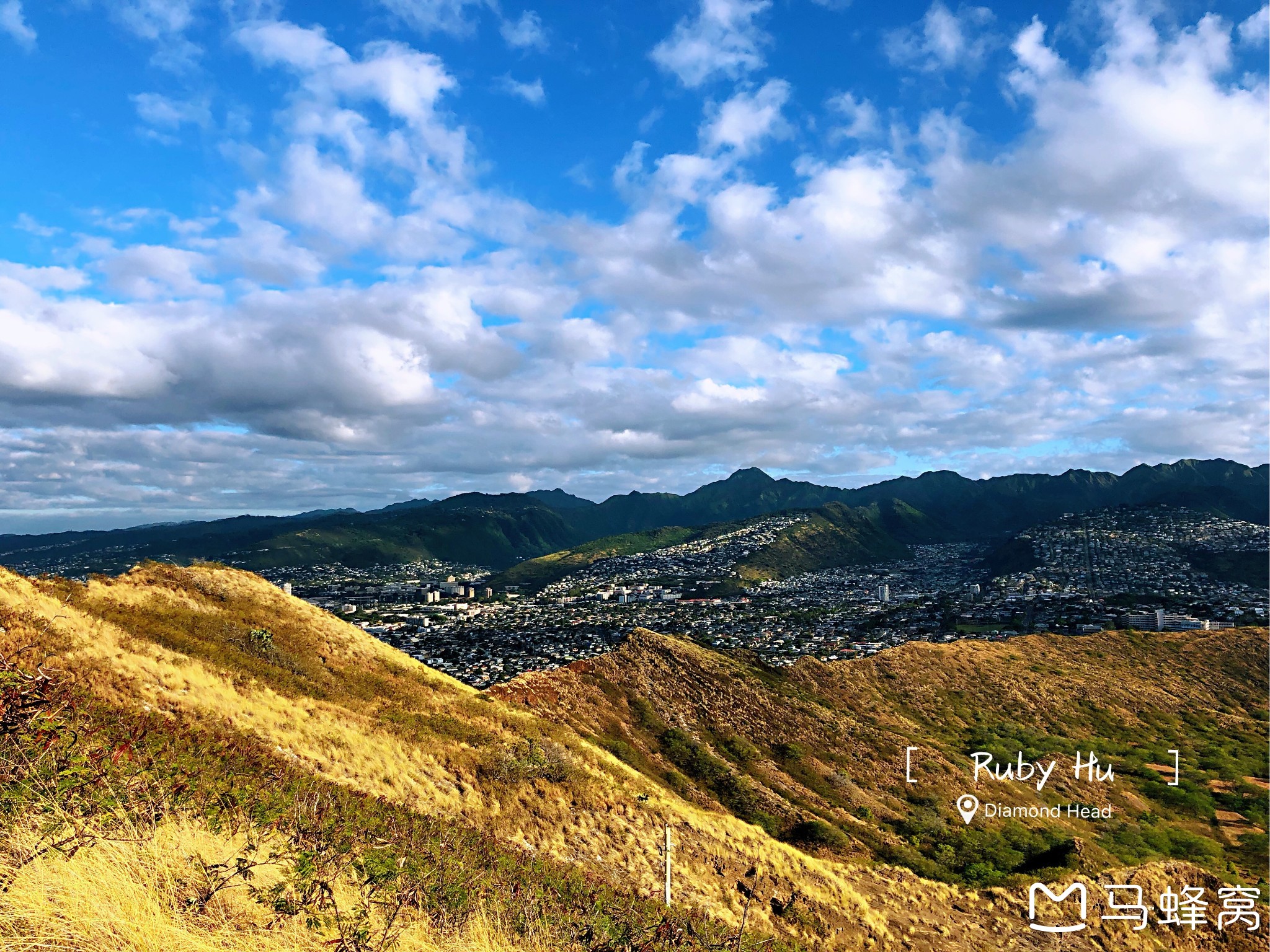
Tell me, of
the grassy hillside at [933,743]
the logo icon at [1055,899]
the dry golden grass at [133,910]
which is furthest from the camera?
the grassy hillside at [933,743]

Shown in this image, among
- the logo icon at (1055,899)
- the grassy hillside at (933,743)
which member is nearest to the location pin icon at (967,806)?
the grassy hillside at (933,743)

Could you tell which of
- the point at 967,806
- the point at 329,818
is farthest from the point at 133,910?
the point at 967,806

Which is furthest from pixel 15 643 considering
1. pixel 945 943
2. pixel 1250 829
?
pixel 1250 829

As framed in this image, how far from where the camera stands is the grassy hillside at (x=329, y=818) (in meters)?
7.04

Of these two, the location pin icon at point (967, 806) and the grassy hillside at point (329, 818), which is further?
the location pin icon at point (967, 806)

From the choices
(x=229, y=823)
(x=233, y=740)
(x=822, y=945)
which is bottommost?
(x=822, y=945)

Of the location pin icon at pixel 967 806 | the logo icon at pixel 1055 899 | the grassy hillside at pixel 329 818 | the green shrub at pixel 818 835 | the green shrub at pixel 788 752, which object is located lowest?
the location pin icon at pixel 967 806

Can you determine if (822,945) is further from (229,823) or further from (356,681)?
(356,681)

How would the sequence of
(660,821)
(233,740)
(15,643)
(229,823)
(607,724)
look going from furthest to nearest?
(607,724), (660,821), (15,643), (233,740), (229,823)

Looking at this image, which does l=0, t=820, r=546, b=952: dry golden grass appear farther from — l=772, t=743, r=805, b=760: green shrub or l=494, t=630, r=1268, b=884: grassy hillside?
l=772, t=743, r=805, b=760: green shrub

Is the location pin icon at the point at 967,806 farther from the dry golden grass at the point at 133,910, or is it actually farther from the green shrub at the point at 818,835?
the dry golden grass at the point at 133,910

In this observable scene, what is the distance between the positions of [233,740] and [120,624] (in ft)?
44.6

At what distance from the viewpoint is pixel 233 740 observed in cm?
1672

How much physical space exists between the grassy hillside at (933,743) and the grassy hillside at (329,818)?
2283mm
